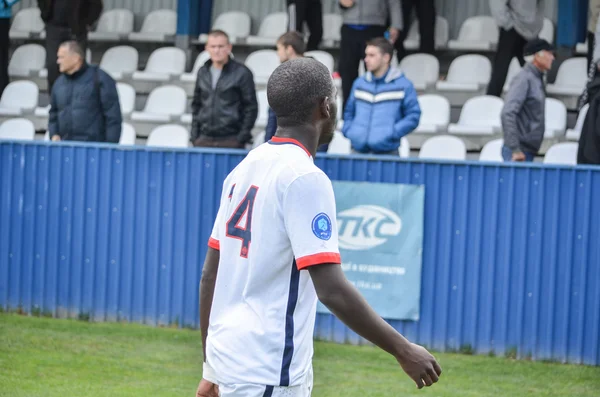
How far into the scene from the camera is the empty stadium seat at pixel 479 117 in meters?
13.0

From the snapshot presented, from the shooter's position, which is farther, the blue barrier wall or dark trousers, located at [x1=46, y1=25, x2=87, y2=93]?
dark trousers, located at [x1=46, y1=25, x2=87, y2=93]

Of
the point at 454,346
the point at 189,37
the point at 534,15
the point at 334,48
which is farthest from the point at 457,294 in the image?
the point at 189,37

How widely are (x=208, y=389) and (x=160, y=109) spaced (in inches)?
454

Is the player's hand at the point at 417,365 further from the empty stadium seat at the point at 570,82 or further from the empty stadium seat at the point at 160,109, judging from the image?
the empty stadium seat at the point at 160,109

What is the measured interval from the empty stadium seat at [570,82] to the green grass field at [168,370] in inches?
225

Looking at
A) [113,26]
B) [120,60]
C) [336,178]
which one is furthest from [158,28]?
[336,178]

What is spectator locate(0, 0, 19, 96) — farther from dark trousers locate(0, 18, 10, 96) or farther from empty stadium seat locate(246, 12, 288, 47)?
empty stadium seat locate(246, 12, 288, 47)

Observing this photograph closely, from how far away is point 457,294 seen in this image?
29.2 ft

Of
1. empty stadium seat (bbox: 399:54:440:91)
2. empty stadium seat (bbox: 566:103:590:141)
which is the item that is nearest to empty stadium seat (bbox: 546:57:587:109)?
empty stadium seat (bbox: 566:103:590:141)

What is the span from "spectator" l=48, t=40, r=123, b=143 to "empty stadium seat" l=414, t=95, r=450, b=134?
3.94 m

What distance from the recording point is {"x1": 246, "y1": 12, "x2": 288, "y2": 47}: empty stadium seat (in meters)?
16.3

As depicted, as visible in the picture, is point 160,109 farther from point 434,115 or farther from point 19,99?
point 434,115

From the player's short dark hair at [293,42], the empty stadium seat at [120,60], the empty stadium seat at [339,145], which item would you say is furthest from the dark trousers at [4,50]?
the player's short dark hair at [293,42]

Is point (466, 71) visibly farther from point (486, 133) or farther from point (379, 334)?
point (379, 334)
